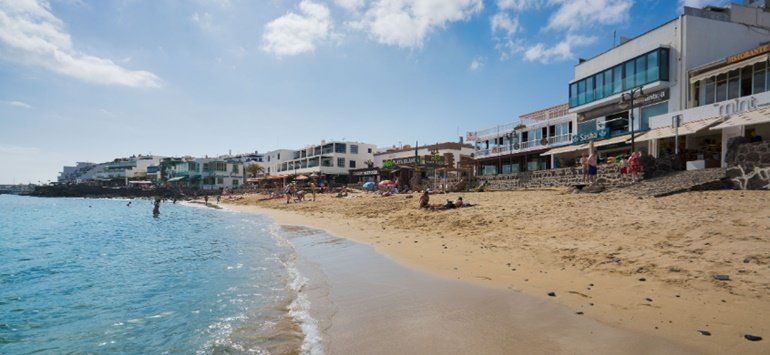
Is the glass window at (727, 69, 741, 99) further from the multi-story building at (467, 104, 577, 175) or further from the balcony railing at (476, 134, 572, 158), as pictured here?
the balcony railing at (476, 134, 572, 158)

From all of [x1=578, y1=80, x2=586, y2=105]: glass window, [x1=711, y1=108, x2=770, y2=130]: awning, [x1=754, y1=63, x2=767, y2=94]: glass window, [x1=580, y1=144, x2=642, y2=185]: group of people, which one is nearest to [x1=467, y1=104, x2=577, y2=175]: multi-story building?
[x1=578, y1=80, x2=586, y2=105]: glass window

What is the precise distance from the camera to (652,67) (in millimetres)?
24641

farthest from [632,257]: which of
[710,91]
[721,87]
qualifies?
[710,91]

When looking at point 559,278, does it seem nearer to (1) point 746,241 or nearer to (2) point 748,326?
(2) point 748,326

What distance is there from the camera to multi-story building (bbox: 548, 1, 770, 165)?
2328cm

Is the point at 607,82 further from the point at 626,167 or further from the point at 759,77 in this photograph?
the point at 626,167

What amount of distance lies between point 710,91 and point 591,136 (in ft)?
28.8

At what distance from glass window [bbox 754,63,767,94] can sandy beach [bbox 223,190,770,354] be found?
12437 millimetres

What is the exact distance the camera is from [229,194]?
62.8 metres

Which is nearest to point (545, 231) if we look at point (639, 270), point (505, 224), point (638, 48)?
point (505, 224)

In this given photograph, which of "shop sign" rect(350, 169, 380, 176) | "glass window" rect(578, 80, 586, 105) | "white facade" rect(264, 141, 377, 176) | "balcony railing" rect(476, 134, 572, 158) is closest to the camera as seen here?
"glass window" rect(578, 80, 586, 105)

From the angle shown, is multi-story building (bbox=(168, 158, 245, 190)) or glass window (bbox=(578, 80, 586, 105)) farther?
multi-story building (bbox=(168, 158, 245, 190))

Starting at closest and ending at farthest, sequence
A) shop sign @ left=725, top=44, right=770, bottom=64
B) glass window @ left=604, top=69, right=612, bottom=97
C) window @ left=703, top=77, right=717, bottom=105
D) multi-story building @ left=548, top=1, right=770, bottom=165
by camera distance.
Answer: shop sign @ left=725, top=44, right=770, bottom=64
window @ left=703, top=77, right=717, bottom=105
multi-story building @ left=548, top=1, right=770, bottom=165
glass window @ left=604, top=69, right=612, bottom=97

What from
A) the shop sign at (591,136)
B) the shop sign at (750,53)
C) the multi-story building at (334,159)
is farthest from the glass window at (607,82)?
the multi-story building at (334,159)
